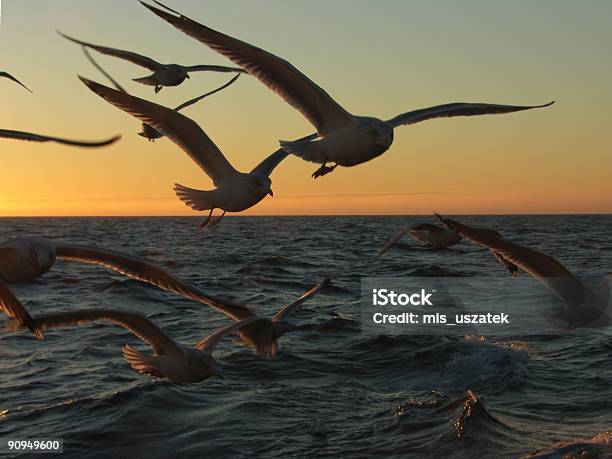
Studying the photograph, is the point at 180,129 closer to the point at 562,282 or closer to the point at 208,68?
the point at 208,68

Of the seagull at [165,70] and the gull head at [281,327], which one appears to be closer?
the gull head at [281,327]

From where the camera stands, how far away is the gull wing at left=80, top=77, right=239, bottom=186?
795cm

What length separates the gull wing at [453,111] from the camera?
8594 millimetres

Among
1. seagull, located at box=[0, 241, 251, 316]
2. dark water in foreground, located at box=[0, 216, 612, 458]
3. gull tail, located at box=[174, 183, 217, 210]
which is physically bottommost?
dark water in foreground, located at box=[0, 216, 612, 458]

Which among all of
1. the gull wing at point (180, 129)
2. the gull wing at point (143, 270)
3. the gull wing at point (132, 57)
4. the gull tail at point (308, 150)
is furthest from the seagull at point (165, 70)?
the gull wing at point (143, 270)

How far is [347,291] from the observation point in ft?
92.6

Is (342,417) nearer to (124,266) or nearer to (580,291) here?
(580,291)

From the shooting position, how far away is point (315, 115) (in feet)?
26.2

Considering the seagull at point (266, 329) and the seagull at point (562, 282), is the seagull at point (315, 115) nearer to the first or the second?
the seagull at point (266, 329)

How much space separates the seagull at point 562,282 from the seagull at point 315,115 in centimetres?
149

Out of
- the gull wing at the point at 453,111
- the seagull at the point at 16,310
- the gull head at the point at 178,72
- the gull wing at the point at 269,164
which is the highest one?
the gull head at the point at 178,72

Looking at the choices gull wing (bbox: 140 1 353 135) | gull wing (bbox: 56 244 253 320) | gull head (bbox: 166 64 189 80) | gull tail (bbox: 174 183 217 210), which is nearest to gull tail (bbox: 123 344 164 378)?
gull wing (bbox: 56 244 253 320)

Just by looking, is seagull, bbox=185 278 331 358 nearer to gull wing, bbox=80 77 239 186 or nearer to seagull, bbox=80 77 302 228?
seagull, bbox=80 77 302 228

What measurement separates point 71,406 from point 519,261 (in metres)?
7.96
